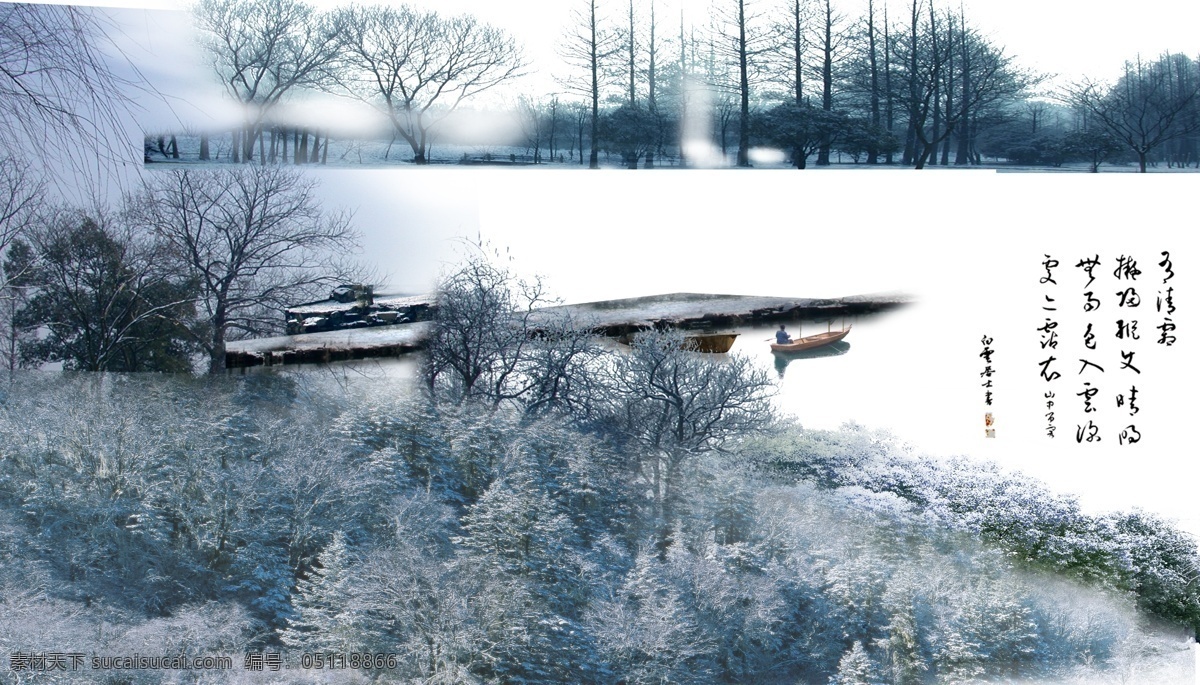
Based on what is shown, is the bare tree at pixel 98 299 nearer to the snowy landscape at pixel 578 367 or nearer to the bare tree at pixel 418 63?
the snowy landscape at pixel 578 367

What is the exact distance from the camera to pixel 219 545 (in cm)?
577

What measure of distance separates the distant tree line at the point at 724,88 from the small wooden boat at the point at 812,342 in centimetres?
104

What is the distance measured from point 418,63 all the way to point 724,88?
1756 millimetres

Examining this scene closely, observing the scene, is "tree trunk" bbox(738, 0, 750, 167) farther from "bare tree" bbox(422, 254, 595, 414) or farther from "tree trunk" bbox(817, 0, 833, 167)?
"bare tree" bbox(422, 254, 595, 414)

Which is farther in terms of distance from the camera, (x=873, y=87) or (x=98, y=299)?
(x=873, y=87)

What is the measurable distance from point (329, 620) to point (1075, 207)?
15.1 ft

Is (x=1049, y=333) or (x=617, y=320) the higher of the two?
(x=617, y=320)

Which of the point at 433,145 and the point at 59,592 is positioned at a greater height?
the point at 433,145

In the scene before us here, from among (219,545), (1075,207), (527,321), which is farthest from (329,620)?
(1075,207)

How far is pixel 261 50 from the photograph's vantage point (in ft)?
20.5

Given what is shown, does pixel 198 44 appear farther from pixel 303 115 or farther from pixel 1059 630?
pixel 1059 630

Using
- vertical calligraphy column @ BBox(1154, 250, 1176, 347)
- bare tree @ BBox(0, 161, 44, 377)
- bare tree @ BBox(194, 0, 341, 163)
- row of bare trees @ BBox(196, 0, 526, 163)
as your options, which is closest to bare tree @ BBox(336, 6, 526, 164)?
row of bare trees @ BBox(196, 0, 526, 163)

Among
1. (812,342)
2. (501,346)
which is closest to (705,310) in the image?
(812,342)

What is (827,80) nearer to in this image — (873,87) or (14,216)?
(873,87)
